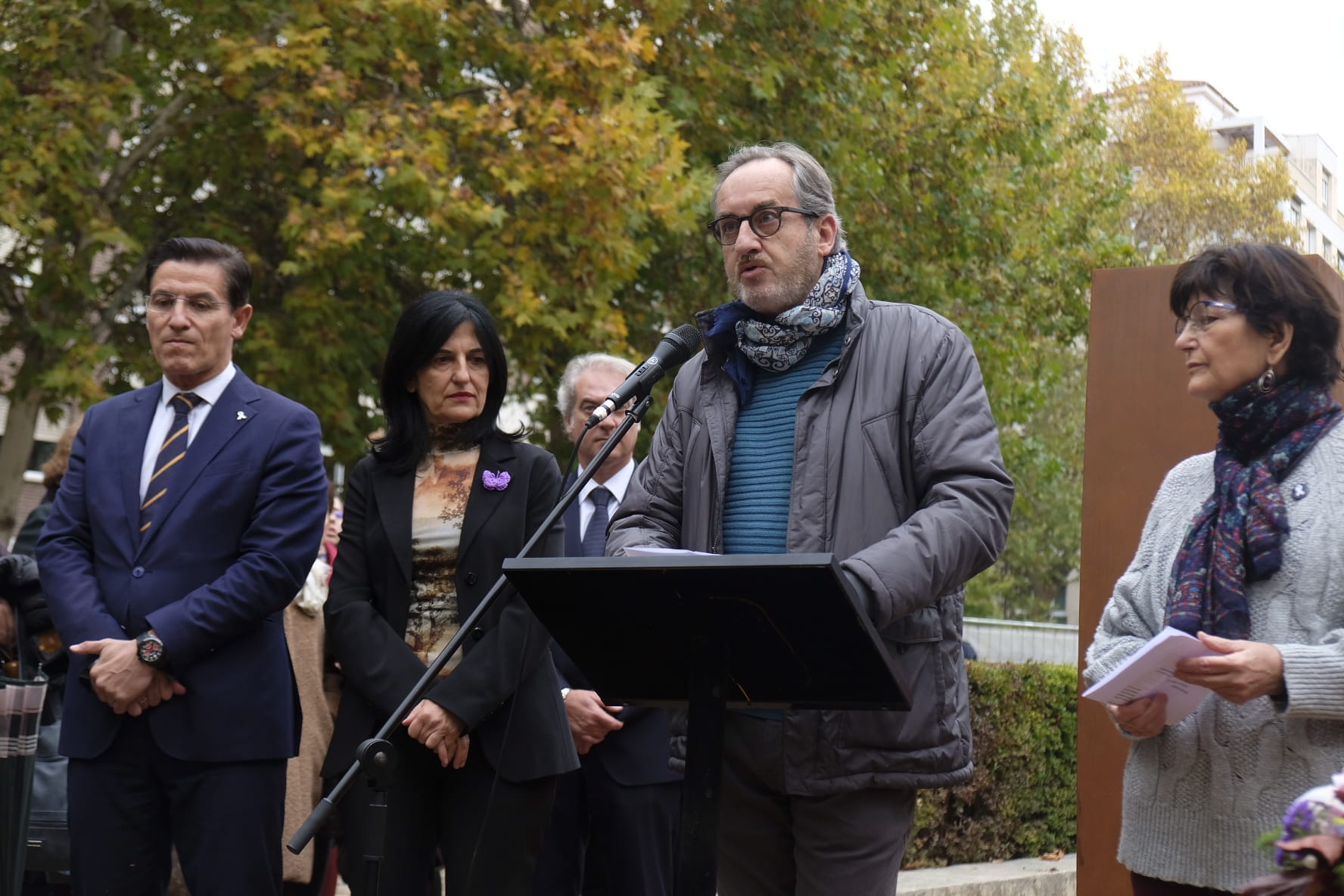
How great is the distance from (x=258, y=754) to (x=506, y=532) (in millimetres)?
933

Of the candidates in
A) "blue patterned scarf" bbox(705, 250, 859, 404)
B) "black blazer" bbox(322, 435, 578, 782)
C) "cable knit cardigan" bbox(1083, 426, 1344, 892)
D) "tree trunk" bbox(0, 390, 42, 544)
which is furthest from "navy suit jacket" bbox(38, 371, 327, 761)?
"tree trunk" bbox(0, 390, 42, 544)

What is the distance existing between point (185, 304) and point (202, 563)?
32.4 inches

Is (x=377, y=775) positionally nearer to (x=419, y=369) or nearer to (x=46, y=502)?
(x=419, y=369)

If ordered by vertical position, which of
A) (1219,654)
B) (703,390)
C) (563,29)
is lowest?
(1219,654)

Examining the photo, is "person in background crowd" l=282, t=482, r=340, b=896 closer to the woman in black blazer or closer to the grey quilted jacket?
the woman in black blazer

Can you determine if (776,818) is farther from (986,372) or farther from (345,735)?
(986,372)

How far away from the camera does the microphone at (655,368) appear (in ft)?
12.0

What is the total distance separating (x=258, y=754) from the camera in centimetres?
421

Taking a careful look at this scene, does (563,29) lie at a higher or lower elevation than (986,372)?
higher

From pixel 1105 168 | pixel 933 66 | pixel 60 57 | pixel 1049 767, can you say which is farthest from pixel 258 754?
pixel 1105 168

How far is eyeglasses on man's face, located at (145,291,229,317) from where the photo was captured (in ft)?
15.0

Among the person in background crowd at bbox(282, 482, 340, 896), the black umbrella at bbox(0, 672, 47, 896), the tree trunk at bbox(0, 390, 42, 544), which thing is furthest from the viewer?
the tree trunk at bbox(0, 390, 42, 544)

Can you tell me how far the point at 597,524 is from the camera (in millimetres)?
5590

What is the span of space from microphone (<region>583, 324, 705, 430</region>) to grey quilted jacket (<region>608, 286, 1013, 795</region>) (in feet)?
0.52
